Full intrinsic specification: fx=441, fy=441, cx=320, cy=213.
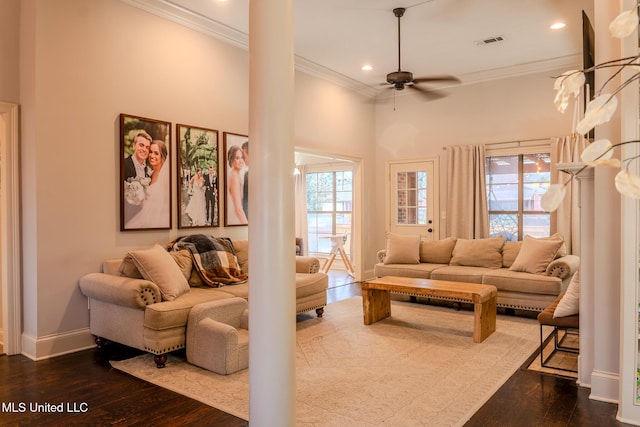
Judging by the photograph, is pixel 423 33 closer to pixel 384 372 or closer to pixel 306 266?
pixel 306 266

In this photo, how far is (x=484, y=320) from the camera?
4.28 metres

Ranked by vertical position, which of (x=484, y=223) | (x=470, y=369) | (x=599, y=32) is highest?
(x=599, y=32)

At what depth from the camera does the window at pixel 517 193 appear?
6.54 m

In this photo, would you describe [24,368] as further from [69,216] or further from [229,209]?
[229,209]

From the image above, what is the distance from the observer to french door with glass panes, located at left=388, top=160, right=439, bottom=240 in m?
7.42

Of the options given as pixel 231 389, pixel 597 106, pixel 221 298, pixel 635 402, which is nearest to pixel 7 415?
pixel 231 389

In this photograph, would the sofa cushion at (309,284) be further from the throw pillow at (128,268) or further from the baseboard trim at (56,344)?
the baseboard trim at (56,344)

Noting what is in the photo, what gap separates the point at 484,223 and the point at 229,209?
392cm

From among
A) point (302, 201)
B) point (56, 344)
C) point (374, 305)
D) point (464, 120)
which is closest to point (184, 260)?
point (56, 344)

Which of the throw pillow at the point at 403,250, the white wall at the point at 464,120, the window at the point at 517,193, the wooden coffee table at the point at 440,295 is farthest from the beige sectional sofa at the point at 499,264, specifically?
the white wall at the point at 464,120

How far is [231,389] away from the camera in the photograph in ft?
10.1

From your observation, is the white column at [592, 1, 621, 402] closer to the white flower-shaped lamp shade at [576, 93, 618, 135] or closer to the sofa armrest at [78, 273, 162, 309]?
the white flower-shaped lamp shade at [576, 93, 618, 135]

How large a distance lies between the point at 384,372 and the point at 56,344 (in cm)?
280

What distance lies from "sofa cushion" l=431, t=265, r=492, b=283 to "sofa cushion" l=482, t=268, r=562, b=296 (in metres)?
0.12
